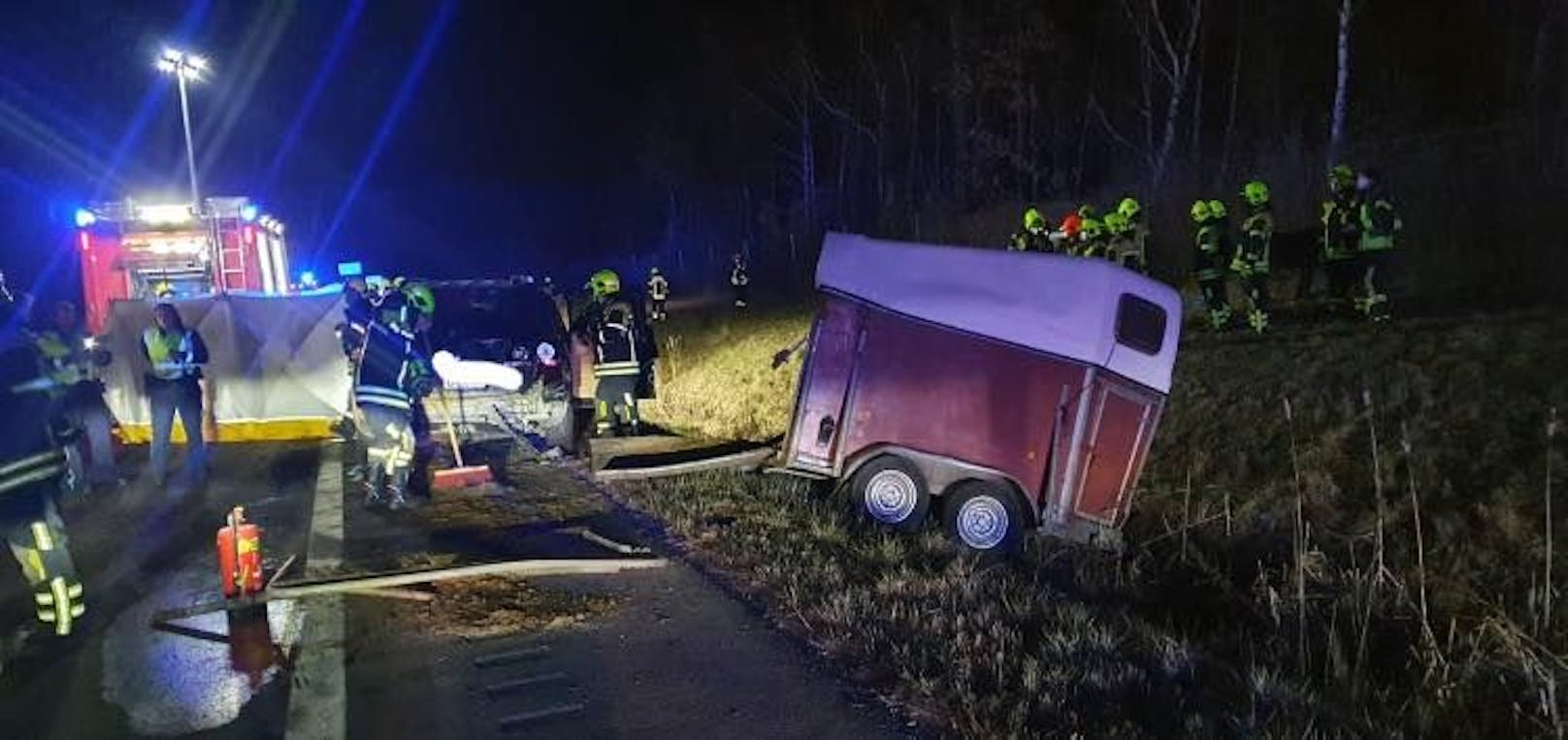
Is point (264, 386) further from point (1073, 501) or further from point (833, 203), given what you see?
point (833, 203)

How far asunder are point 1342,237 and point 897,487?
249 inches

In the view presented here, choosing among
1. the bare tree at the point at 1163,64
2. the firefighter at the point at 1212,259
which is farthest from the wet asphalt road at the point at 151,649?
the bare tree at the point at 1163,64

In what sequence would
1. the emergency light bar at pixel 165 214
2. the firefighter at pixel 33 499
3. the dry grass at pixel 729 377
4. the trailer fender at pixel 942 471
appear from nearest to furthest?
the firefighter at pixel 33 499, the trailer fender at pixel 942 471, the dry grass at pixel 729 377, the emergency light bar at pixel 165 214

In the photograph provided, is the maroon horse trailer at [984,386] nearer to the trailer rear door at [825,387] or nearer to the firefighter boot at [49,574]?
the trailer rear door at [825,387]

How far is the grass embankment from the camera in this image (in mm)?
3826

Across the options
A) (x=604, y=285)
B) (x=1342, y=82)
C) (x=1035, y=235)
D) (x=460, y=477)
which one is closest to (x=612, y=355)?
(x=604, y=285)

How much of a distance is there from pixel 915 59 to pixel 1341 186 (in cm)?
2091

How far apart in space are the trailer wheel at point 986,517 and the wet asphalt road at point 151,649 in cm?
355

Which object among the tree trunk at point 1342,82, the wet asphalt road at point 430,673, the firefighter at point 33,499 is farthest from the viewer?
the tree trunk at point 1342,82

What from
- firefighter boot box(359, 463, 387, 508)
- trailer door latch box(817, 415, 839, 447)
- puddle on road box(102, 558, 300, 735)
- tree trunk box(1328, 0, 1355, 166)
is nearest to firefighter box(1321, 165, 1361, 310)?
→ tree trunk box(1328, 0, 1355, 166)

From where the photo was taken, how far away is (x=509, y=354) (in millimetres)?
12258

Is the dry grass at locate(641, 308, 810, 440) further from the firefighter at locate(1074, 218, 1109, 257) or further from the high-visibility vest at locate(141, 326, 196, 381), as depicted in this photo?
the high-visibility vest at locate(141, 326, 196, 381)

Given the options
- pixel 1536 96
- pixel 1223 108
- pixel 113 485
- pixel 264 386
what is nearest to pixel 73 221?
pixel 264 386

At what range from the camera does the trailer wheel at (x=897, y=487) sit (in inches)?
255
